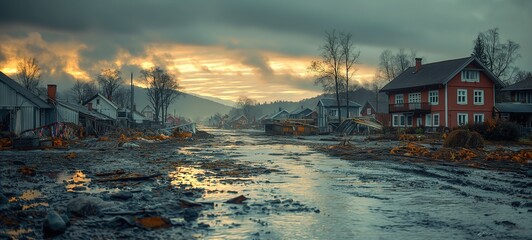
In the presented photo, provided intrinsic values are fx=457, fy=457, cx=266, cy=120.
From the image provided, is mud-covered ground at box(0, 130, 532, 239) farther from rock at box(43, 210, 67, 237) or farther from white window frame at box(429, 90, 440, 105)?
white window frame at box(429, 90, 440, 105)

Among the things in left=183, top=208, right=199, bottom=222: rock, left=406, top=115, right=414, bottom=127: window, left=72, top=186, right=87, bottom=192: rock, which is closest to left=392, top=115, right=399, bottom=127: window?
left=406, top=115, right=414, bottom=127: window

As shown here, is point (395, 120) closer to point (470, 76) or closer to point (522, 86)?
point (470, 76)

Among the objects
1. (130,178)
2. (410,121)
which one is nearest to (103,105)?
(410,121)

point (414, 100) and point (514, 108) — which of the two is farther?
point (414, 100)

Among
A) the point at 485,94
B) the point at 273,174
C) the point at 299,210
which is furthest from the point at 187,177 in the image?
the point at 485,94

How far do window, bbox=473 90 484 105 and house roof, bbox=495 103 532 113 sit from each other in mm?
2003

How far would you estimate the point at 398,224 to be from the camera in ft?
26.9

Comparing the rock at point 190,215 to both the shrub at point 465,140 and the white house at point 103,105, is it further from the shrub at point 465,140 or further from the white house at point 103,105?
the white house at point 103,105

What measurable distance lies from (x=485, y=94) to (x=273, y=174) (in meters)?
46.4

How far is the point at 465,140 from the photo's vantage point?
27453 mm

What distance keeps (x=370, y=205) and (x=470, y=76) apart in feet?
162

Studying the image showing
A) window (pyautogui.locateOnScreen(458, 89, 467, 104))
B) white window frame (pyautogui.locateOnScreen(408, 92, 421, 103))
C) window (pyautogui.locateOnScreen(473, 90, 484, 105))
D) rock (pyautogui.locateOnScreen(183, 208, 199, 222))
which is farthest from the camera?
white window frame (pyautogui.locateOnScreen(408, 92, 421, 103))

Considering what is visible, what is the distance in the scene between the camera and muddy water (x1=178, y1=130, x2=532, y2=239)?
25.0 ft

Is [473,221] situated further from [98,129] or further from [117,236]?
[98,129]
